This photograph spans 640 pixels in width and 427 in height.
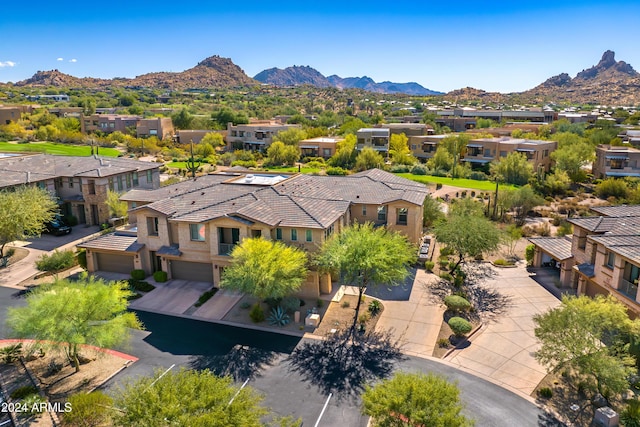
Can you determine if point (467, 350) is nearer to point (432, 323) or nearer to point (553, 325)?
point (432, 323)

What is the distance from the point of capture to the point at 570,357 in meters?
20.8

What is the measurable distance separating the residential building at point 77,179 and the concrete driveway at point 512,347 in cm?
3834

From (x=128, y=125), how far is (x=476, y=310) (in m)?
113

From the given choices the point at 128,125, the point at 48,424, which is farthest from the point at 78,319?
the point at 128,125

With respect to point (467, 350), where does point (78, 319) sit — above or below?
above

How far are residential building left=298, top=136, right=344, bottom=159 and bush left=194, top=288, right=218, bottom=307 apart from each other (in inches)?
2755

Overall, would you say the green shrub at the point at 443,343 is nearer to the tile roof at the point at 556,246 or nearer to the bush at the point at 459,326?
the bush at the point at 459,326

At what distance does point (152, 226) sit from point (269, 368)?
652 inches

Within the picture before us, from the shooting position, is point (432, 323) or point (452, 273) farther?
point (452, 273)

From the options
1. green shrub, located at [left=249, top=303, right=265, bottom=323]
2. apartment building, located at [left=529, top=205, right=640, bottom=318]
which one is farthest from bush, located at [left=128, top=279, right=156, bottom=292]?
apartment building, located at [left=529, top=205, right=640, bottom=318]

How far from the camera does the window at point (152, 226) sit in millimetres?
34125

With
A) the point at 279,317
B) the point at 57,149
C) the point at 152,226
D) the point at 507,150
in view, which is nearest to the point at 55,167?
the point at 152,226

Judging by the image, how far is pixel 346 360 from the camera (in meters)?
23.7

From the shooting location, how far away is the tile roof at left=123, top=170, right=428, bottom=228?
3130cm
